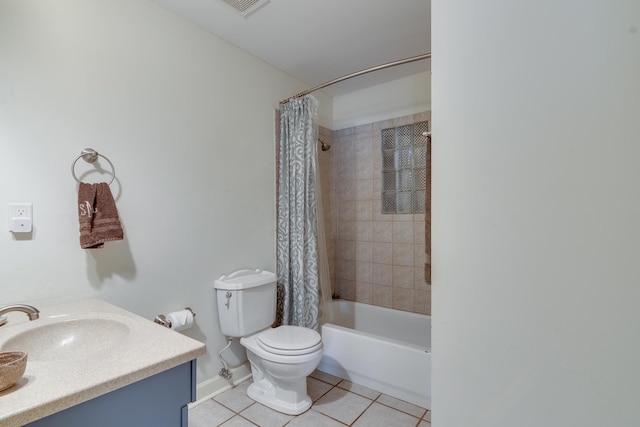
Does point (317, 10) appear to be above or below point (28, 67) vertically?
above

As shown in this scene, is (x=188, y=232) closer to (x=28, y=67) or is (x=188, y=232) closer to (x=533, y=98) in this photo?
(x=28, y=67)

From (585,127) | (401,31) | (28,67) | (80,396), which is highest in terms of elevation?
(401,31)

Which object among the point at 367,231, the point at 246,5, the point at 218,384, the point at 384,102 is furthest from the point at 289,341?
the point at 384,102

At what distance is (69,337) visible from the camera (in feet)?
3.71

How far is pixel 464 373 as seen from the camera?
2.12 ft

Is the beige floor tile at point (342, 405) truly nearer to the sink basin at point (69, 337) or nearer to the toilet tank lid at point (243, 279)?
the toilet tank lid at point (243, 279)

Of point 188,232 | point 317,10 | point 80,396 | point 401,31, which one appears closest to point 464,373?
point 80,396

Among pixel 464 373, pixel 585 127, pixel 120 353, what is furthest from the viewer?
pixel 120 353

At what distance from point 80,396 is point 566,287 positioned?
99 centimetres

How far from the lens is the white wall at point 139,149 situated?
4.20 ft

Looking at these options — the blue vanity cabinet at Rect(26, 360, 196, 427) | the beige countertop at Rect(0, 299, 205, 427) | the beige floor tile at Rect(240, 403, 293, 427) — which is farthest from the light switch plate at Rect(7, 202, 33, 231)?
the beige floor tile at Rect(240, 403, 293, 427)

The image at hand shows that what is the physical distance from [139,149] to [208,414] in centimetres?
156

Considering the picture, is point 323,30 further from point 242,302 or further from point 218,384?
point 218,384

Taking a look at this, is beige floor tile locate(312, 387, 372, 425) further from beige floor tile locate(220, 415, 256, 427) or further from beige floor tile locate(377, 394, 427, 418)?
beige floor tile locate(220, 415, 256, 427)
